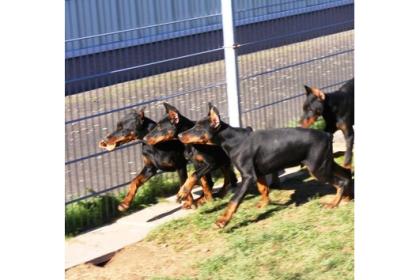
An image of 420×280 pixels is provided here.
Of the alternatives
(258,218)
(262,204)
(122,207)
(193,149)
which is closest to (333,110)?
(262,204)

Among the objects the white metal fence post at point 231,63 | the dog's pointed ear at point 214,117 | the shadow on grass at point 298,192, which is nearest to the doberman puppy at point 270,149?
the dog's pointed ear at point 214,117

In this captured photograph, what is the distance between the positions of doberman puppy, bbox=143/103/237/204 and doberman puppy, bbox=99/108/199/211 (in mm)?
107

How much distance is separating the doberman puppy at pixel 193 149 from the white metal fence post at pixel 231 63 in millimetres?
965

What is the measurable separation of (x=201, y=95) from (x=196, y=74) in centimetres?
28

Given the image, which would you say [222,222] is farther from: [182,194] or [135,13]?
[135,13]

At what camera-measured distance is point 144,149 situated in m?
7.92

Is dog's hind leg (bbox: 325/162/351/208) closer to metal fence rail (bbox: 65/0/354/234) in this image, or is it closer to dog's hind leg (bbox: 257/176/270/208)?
dog's hind leg (bbox: 257/176/270/208)

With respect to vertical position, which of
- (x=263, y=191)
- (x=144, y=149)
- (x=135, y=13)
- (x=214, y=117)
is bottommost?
(x=263, y=191)

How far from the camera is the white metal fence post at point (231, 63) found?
338 inches
